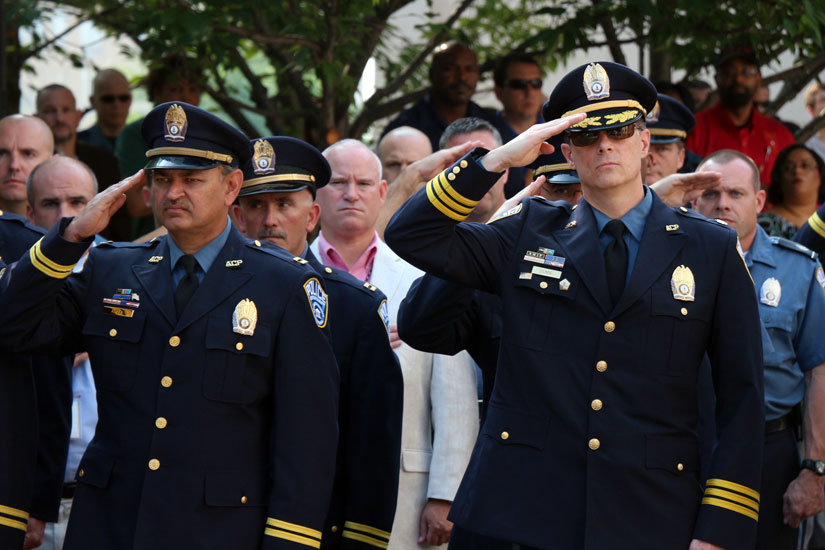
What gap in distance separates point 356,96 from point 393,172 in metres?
1.40

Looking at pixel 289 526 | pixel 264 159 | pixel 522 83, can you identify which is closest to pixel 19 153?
pixel 264 159

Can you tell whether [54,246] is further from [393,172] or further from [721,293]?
[393,172]

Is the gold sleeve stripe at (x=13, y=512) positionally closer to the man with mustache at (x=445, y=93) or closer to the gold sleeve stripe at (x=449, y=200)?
the gold sleeve stripe at (x=449, y=200)

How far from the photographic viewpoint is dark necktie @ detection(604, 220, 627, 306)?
3805 millimetres

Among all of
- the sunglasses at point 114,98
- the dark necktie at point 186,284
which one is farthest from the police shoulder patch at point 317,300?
the sunglasses at point 114,98

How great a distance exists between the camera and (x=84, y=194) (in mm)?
5895

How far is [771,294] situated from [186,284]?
2468mm

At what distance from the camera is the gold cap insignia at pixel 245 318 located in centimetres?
403

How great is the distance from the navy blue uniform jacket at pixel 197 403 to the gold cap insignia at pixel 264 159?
1.12 metres

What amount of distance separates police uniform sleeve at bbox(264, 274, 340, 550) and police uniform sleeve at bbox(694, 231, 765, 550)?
1.13 meters

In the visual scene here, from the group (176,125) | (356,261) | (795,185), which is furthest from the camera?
(795,185)

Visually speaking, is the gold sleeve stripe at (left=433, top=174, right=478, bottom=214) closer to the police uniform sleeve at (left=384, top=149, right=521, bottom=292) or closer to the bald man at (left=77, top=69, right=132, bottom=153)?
the police uniform sleeve at (left=384, top=149, right=521, bottom=292)

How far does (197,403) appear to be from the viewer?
3949 millimetres

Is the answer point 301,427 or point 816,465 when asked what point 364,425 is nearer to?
point 301,427
